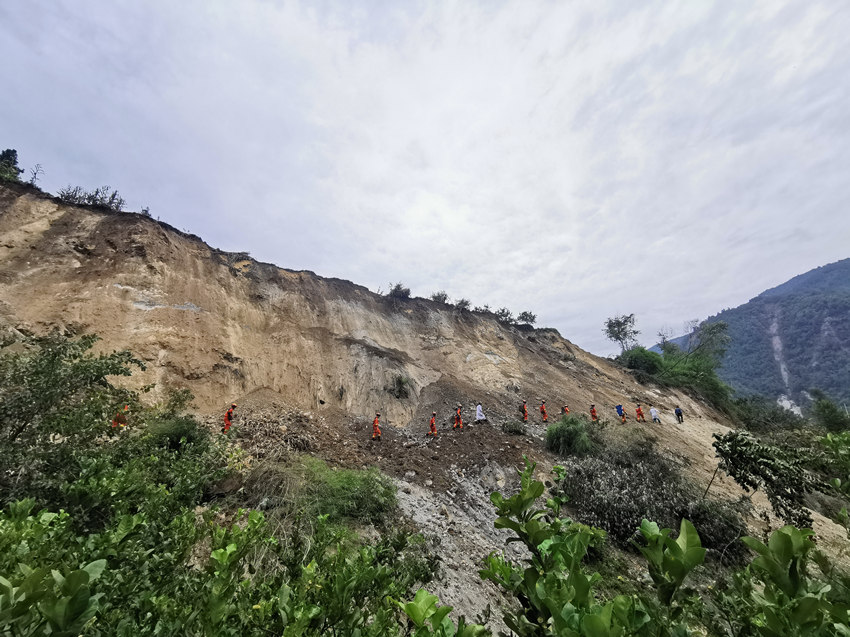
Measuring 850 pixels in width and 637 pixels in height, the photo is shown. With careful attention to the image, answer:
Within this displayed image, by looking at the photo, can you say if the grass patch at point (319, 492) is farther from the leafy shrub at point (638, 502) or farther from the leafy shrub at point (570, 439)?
the leafy shrub at point (570, 439)

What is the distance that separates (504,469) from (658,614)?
32.0 ft

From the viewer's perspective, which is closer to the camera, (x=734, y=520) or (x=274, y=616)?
(x=274, y=616)

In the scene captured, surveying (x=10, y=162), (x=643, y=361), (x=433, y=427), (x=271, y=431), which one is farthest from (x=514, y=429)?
(x=10, y=162)

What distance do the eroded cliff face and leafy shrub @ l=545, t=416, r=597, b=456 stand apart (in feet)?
15.0

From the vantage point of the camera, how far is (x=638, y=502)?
7.91 meters

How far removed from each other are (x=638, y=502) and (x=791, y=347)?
124953 mm

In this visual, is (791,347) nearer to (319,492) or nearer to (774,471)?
(774,471)

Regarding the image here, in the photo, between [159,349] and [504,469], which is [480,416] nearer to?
[504,469]

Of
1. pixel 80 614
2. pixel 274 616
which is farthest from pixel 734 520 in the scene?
pixel 80 614

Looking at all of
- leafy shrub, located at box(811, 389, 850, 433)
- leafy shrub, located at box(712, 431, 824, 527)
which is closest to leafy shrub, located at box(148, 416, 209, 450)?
leafy shrub, located at box(712, 431, 824, 527)

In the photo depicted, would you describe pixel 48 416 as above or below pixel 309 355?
below

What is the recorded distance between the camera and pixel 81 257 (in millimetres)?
12945

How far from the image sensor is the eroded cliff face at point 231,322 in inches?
460

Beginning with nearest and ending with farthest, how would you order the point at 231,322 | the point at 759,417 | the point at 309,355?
1. the point at 231,322
2. the point at 309,355
3. the point at 759,417
